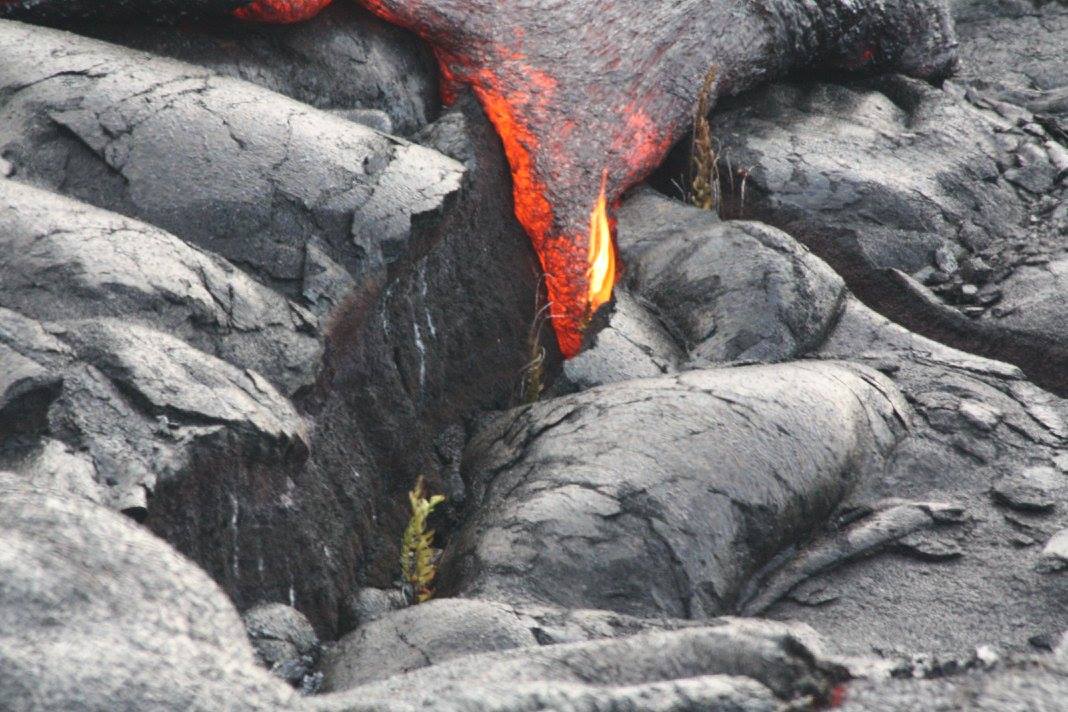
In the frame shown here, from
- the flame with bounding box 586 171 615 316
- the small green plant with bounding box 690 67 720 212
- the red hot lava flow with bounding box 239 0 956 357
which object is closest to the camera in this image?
the flame with bounding box 586 171 615 316

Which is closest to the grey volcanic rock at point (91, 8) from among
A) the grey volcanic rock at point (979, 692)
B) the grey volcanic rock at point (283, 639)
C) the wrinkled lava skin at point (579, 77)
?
the wrinkled lava skin at point (579, 77)

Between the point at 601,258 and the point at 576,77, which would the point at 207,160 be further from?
the point at 576,77

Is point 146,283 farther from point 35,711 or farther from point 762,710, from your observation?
point 762,710

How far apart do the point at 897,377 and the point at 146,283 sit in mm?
3055

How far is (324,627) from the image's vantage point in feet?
14.1

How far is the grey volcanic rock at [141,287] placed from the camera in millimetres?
3947

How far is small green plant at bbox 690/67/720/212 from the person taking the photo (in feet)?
21.0

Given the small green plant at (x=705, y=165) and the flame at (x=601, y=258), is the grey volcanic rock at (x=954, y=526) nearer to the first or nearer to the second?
the flame at (x=601, y=258)

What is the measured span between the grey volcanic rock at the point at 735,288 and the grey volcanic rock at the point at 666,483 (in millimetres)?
412

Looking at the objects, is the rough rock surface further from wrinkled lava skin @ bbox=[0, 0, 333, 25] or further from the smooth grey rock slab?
wrinkled lava skin @ bbox=[0, 0, 333, 25]

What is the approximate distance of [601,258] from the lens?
6082 mm

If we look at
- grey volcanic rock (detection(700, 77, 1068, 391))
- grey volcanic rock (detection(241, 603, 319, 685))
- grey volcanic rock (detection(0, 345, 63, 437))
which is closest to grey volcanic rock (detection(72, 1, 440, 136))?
grey volcanic rock (detection(700, 77, 1068, 391))

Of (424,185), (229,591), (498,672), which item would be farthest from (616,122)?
(498,672)

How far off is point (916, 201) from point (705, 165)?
1.12m
